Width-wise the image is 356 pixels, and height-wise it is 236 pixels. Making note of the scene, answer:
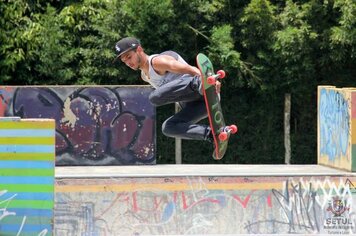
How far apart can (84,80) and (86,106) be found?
3.17 m

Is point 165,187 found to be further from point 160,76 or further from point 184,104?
point 160,76

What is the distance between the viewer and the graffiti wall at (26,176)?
10039mm

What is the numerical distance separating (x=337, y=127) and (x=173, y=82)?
6984 millimetres

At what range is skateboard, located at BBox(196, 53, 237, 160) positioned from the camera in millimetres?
7422

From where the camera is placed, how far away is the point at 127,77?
17.6 meters

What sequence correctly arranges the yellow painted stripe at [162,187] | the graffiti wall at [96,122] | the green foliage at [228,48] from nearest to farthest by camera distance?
the yellow painted stripe at [162,187] → the graffiti wall at [96,122] → the green foliage at [228,48]

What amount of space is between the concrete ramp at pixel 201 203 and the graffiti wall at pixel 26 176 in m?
0.71

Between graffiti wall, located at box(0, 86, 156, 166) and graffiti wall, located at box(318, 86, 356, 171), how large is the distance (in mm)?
3257

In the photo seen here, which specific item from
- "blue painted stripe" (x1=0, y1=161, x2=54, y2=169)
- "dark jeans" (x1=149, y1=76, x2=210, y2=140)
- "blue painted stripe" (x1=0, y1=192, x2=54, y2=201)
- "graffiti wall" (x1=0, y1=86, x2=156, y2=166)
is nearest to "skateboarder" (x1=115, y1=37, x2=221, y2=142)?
"dark jeans" (x1=149, y1=76, x2=210, y2=140)

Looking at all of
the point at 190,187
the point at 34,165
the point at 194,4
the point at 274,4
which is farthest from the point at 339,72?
the point at 34,165

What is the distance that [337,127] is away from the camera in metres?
13.9

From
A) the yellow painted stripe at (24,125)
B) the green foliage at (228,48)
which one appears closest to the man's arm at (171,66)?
the yellow painted stripe at (24,125)

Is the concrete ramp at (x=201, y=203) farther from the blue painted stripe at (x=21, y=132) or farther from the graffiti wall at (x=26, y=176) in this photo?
the blue painted stripe at (x=21, y=132)

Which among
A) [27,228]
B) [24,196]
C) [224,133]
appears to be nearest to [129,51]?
[224,133]
